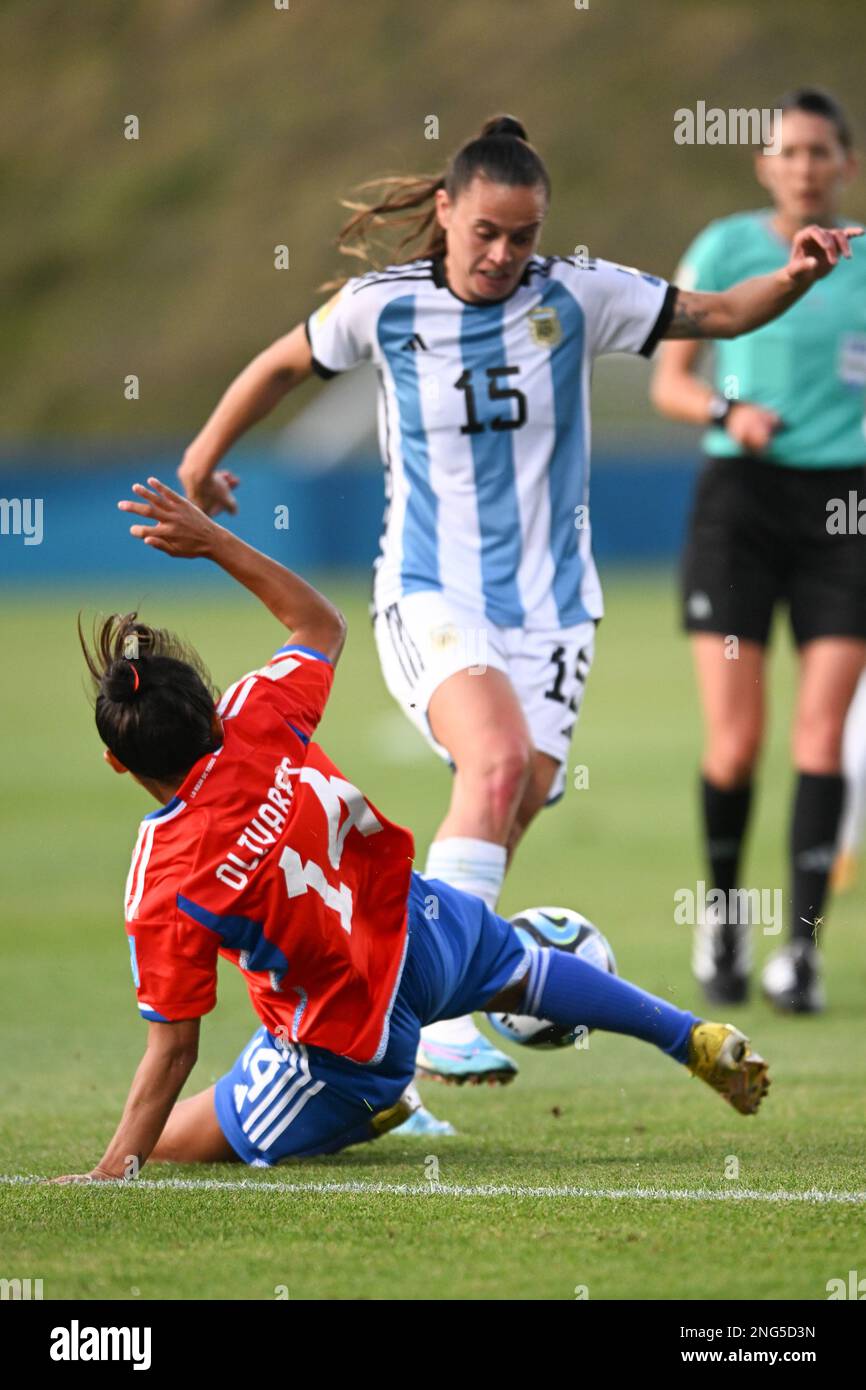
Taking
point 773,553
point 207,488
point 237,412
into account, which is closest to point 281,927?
point 207,488

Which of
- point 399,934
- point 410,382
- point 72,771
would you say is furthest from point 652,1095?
point 72,771

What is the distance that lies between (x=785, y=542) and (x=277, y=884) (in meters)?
3.34

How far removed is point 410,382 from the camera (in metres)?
5.59

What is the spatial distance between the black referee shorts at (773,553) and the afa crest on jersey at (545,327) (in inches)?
68.6

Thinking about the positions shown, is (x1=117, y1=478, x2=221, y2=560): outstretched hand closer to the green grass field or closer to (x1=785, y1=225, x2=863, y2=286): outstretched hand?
the green grass field

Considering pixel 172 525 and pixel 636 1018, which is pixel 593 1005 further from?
pixel 172 525

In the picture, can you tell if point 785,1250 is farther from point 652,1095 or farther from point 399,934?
point 652,1095

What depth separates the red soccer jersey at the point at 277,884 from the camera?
418cm

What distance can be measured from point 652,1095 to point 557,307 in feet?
6.75

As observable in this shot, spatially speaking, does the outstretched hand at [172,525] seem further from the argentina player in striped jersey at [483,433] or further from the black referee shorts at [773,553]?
the black referee shorts at [773,553]

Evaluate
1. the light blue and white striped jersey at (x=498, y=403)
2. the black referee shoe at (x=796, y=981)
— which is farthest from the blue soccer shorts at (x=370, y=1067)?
the black referee shoe at (x=796, y=981)

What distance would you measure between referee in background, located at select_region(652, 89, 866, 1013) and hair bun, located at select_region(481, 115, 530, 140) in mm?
1466

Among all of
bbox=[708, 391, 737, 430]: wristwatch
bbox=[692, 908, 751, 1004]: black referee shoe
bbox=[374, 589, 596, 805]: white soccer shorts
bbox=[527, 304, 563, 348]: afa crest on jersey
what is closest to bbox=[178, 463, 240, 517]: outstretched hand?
bbox=[374, 589, 596, 805]: white soccer shorts

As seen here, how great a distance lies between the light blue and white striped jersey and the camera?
218 inches
